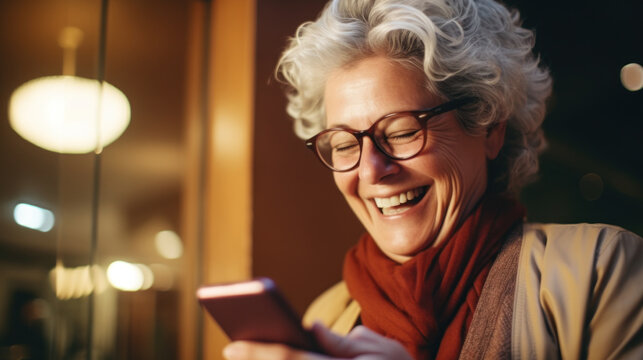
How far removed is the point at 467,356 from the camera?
2.94 ft

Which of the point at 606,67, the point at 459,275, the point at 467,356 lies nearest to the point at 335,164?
the point at 459,275

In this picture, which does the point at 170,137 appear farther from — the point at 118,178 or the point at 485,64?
the point at 485,64

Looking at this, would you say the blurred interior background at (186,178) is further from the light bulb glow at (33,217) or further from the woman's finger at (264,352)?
the woman's finger at (264,352)

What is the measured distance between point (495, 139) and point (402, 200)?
289mm

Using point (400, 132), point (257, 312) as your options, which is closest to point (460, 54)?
point (400, 132)

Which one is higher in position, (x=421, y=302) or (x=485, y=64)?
(x=485, y=64)

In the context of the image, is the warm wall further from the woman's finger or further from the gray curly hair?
the woman's finger

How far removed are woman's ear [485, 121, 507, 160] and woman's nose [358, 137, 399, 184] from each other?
0.87ft

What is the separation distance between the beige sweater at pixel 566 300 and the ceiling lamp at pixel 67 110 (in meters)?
1.37

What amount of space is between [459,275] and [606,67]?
89cm

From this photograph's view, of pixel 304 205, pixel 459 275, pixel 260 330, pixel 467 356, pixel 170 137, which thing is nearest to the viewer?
pixel 260 330

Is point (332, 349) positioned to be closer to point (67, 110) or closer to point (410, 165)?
point (410, 165)

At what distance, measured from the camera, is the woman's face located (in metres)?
1.05

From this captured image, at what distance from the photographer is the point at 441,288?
992 mm
